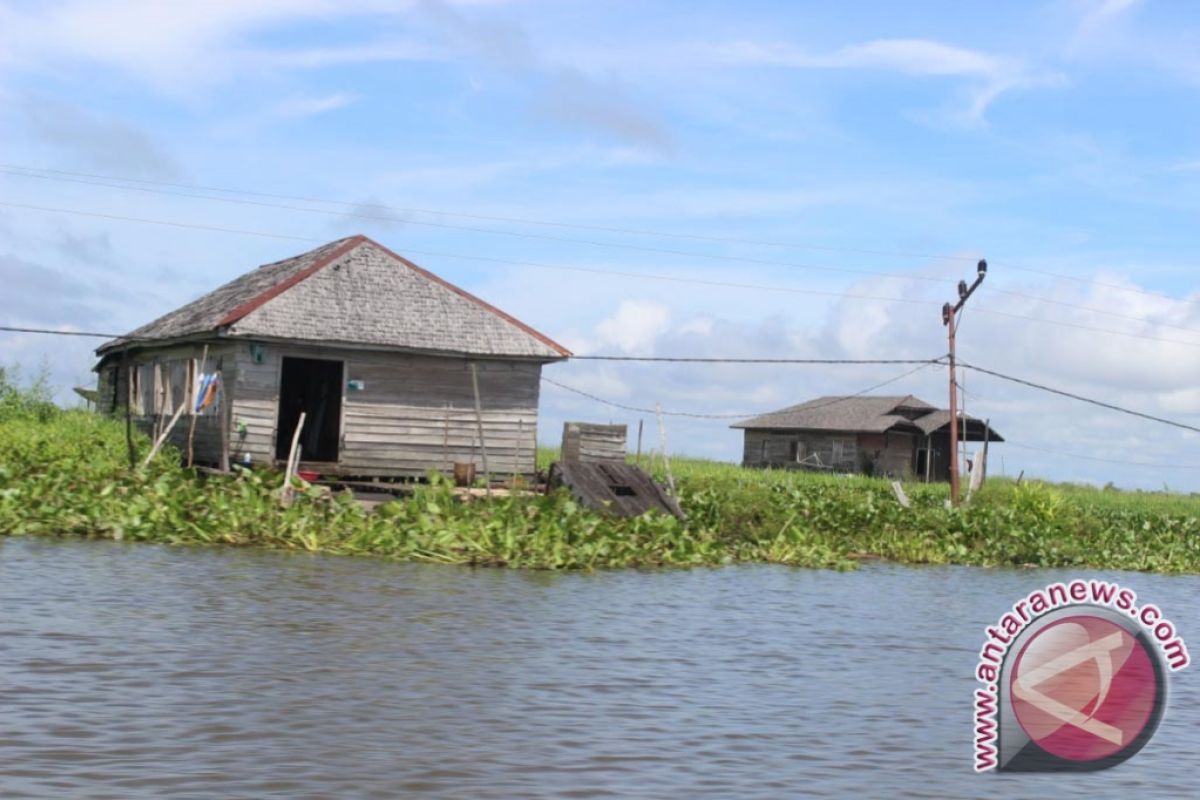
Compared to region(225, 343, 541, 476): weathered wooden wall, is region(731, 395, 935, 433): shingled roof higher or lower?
higher

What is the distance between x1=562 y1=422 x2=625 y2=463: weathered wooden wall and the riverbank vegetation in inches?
77.1

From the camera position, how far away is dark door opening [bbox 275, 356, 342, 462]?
29.7 meters

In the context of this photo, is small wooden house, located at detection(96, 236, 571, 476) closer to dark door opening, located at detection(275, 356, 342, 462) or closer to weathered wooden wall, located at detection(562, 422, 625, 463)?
dark door opening, located at detection(275, 356, 342, 462)

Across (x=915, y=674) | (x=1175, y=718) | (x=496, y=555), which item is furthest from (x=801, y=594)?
(x=1175, y=718)

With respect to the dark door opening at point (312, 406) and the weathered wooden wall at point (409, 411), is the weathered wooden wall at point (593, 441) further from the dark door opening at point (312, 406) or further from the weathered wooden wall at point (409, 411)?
the dark door opening at point (312, 406)

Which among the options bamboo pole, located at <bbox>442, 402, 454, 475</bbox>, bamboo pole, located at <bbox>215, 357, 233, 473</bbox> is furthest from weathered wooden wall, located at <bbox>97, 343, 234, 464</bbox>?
bamboo pole, located at <bbox>442, 402, 454, 475</bbox>

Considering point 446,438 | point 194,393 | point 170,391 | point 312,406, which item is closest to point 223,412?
point 194,393

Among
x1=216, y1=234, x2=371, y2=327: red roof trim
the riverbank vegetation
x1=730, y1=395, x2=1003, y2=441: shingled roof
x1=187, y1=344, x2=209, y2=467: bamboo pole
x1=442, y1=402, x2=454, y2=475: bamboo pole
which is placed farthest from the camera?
x1=730, y1=395, x2=1003, y2=441: shingled roof

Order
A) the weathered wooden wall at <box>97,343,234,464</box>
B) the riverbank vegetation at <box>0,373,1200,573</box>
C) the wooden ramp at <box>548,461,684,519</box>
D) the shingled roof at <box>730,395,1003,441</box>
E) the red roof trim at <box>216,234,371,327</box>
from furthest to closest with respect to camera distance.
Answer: the shingled roof at <box>730,395,1003,441</box> < the weathered wooden wall at <box>97,343,234,464</box> < the red roof trim at <box>216,234,371,327</box> < the wooden ramp at <box>548,461,684,519</box> < the riverbank vegetation at <box>0,373,1200,573</box>

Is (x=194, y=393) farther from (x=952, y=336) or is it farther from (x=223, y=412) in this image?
(x=952, y=336)

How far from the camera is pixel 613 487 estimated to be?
947 inches

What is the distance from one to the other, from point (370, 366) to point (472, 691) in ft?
57.4

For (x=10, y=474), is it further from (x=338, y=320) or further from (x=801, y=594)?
(x=801, y=594)

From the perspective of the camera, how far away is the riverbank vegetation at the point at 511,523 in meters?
19.0
